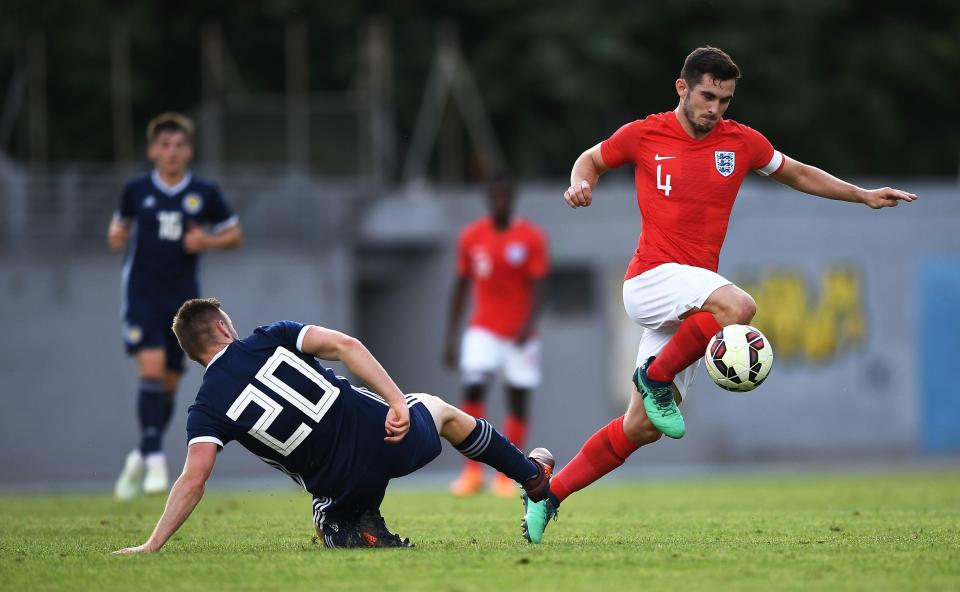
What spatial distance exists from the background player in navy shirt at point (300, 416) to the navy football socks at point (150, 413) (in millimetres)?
4523

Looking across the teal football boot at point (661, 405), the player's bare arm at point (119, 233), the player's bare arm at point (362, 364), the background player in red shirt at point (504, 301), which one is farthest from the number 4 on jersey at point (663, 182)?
the background player in red shirt at point (504, 301)

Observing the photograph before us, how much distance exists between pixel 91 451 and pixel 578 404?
7444mm

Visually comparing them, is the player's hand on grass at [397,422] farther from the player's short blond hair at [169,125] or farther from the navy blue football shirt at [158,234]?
the player's short blond hair at [169,125]

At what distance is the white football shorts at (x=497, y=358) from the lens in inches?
563

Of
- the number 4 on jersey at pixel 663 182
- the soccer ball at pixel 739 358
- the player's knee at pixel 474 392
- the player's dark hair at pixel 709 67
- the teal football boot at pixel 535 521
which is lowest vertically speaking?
the player's knee at pixel 474 392

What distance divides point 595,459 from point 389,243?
52.6ft

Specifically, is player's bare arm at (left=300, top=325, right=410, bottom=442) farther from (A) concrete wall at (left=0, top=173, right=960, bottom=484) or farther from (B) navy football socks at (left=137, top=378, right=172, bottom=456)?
(A) concrete wall at (left=0, top=173, right=960, bottom=484)

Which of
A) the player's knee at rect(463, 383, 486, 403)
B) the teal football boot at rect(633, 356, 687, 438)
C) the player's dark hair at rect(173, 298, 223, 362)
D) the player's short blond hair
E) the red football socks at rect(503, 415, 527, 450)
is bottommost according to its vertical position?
the red football socks at rect(503, 415, 527, 450)

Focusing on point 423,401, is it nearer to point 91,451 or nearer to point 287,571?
point 287,571

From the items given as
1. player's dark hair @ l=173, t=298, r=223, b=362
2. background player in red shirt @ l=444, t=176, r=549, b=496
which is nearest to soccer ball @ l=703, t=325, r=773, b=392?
player's dark hair @ l=173, t=298, r=223, b=362

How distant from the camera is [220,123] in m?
24.2

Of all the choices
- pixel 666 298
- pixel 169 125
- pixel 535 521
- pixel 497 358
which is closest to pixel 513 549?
pixel 535 521

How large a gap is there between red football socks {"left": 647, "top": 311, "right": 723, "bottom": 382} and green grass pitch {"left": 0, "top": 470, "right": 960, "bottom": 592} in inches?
34.0

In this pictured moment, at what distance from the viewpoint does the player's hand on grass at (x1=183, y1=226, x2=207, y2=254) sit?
11789 millimetres
